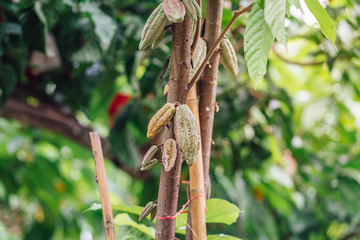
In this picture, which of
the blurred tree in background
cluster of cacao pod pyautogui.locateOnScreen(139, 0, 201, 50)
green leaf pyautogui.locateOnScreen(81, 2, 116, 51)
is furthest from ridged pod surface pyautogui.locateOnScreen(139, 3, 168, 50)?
green leaf pyautogui.locateOnScreen(81, 2, 116, 51)

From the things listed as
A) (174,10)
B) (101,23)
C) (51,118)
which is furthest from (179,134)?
(51,118)

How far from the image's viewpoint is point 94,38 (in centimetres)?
82

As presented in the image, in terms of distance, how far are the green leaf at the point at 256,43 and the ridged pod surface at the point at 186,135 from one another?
0.08 m

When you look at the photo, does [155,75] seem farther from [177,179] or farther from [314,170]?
[314,170]

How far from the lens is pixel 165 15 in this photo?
13.3 inches

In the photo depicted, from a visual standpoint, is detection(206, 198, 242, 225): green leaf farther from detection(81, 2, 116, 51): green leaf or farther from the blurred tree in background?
detection(81, 2, 116, 51): green leaf

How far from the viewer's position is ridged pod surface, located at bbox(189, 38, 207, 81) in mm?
376

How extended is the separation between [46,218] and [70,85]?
0.81 m

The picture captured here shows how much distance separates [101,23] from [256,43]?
1.49 ft

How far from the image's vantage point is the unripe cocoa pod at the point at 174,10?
32 centimetres

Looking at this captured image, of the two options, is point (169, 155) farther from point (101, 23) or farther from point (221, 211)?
point (101, 23)

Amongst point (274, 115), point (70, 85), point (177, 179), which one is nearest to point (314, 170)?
point (274, 115)

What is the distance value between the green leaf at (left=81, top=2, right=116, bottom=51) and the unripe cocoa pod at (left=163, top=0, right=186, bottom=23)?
15.7 inches

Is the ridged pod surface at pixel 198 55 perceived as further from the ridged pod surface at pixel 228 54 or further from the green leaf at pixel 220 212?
the green leaf at pixel 220 212
